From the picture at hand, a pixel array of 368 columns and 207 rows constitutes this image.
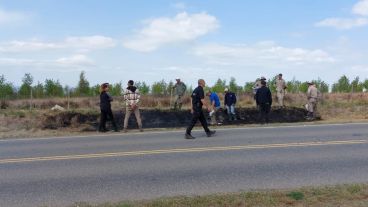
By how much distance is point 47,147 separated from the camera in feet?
40.8

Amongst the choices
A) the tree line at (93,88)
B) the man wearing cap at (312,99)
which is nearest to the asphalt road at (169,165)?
the man wearing cap at (312,99)

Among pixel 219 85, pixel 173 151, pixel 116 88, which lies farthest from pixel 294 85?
pixel 173 151

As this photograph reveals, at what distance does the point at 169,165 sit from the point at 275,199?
10.6ft

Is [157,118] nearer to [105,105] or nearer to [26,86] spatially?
[105,105]

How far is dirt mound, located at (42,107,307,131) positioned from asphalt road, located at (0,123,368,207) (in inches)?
229

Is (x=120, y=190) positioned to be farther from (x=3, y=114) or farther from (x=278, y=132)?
(x=3, y=114)

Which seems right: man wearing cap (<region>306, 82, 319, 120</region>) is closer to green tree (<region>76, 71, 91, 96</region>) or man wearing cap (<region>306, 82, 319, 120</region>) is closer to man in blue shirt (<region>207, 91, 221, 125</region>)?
man in blue shirt (<region>207, 91, 221, 125</region>)

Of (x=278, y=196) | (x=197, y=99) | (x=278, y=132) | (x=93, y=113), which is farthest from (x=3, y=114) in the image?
(x=278, y=196)

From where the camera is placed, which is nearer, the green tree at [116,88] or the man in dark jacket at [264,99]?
the man in dark jacket at [264,99]

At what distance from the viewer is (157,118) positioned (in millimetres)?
20859

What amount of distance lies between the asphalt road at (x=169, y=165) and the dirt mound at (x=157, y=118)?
5827 millimetres

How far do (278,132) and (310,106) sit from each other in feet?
20.8

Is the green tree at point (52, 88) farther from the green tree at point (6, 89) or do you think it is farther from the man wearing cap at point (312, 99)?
the man wearing cap at point (312, 99)

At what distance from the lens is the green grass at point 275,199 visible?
6.18 meters
